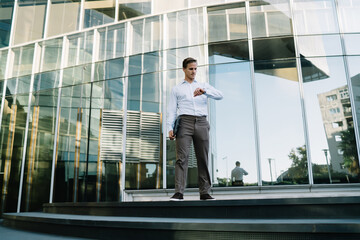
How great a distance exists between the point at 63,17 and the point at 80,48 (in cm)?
205

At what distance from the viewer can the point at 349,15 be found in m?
7.86

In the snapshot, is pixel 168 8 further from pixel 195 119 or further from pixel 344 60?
pixel 195 119

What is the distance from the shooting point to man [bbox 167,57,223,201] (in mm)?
4125

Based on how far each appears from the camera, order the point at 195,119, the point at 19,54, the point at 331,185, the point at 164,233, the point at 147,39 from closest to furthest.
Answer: the point at 164,233 < the point at 195,119 < the point at 331,185 < the point at 147,39 < the point at 19,54

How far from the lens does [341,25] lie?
784 cm

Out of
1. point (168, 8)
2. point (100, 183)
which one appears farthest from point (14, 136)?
point (168, 8)

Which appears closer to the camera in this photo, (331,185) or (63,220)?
(63,220)

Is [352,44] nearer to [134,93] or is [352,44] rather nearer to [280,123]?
[280,123]

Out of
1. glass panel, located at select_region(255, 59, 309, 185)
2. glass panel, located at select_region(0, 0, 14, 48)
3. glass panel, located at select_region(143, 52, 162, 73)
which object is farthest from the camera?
glass panel, located at select_region(0, 0, 14, 48)

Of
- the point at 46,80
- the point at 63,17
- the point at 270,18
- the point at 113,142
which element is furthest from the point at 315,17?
the point at 63,17

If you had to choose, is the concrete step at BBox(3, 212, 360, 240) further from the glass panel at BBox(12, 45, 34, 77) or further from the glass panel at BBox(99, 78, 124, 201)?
the glass panel at BBox(12, 45, 34, 77)

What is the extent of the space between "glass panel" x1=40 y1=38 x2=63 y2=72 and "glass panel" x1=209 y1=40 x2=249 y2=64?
18.0 feet

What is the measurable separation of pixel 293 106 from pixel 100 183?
5500 mm

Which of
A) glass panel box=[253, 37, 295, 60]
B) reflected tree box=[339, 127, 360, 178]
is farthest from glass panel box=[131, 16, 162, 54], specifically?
reflected tree box=[339, 127, 360, 178]
